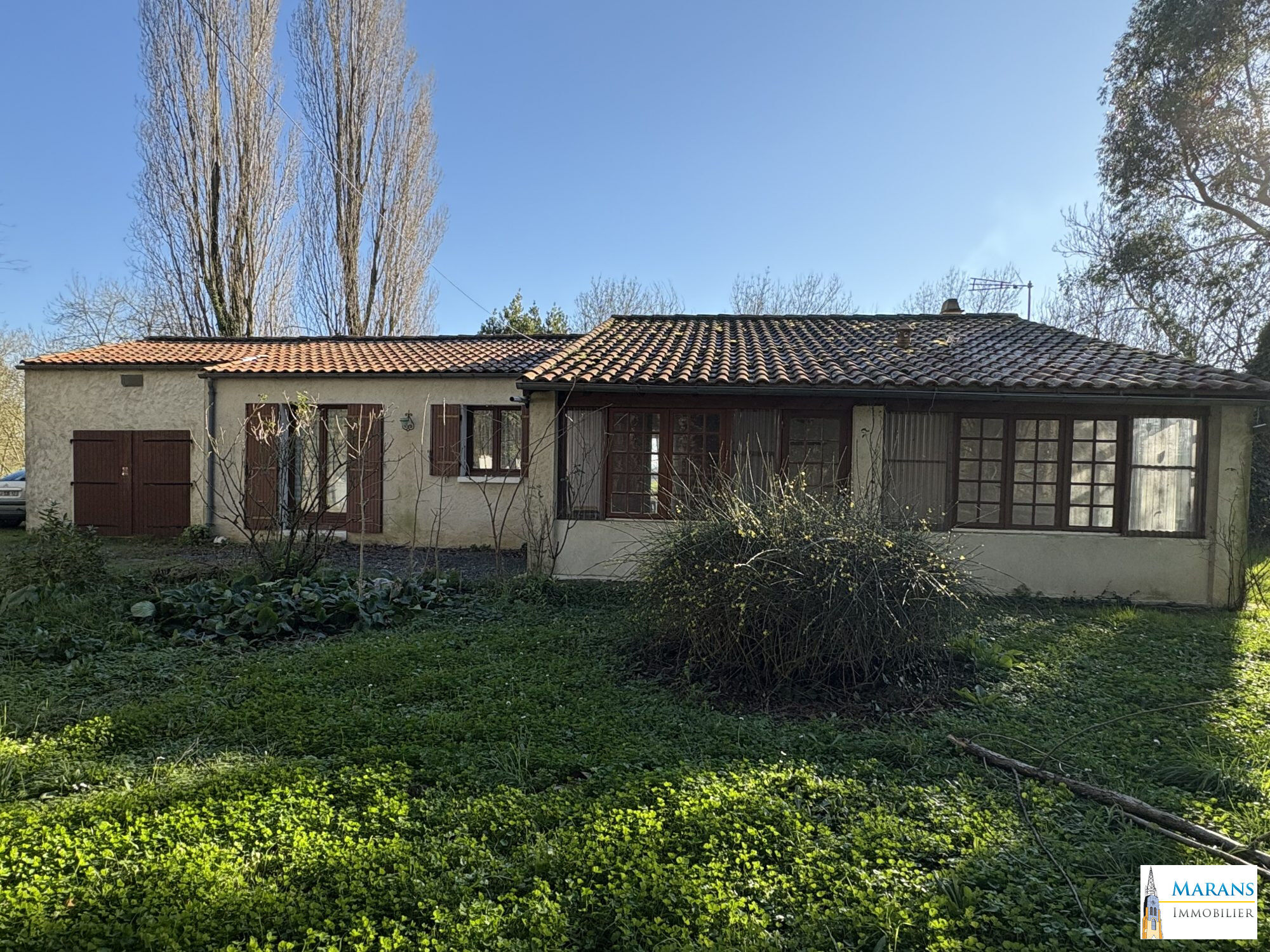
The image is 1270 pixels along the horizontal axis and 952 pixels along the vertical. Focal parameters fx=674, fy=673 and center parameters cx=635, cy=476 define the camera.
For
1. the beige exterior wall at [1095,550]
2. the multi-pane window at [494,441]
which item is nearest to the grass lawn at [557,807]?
the beige exterior wall at [1095,550]

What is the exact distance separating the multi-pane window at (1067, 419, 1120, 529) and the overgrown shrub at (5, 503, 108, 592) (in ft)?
37.3

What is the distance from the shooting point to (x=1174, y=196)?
54.3 ft

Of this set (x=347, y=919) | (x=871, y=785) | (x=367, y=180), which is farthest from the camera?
(x=367, y=180)

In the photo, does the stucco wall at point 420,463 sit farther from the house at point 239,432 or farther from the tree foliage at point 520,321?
the tree foliage at point 520,321

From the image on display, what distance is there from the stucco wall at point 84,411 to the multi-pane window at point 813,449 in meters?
10.4

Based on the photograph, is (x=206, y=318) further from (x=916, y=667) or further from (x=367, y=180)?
(x=916, y=667)

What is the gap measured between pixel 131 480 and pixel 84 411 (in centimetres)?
158

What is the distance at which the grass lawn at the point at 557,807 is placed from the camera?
2.40m

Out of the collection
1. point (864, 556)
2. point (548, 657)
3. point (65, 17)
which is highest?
point (65, 17)

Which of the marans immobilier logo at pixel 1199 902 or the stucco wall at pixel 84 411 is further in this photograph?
the stucco wall at pixel 84 411

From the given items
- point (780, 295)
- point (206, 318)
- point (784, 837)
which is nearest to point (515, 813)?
point (784, 837)

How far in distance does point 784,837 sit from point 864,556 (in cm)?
239

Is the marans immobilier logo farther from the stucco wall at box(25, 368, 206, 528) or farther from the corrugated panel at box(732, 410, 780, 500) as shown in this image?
the stucco wall at box(25, 368, 206, 528)

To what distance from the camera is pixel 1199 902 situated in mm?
2598
